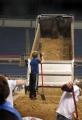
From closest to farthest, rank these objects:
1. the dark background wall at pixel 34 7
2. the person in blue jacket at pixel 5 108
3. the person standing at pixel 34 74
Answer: the person in blue jacket at pixel 5 108
the person standing at pixel 34 74
the dark background wall at pixel 34 7

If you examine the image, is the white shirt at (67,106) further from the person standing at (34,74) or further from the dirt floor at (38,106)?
the person standing at (34,74)

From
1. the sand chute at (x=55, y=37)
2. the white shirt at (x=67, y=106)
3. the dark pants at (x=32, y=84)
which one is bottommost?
the dark pants at (x=32, y=84)

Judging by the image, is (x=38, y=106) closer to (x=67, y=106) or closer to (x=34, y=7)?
(x=67, y=106)

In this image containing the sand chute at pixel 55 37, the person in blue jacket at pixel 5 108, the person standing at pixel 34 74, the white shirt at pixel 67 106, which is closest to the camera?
the person in blue jacket at pixel 5 108

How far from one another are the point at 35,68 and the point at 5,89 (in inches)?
367

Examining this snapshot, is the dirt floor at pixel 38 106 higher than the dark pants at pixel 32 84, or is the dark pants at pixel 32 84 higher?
the dark pants at pixel 32 84

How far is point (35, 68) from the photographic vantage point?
13656mm

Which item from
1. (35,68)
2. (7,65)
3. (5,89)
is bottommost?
(7,65)

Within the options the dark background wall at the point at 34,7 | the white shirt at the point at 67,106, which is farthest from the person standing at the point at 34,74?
the dark background wall at the point at 34,7

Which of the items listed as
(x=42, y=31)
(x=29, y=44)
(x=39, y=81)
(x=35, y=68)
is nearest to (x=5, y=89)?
(x=35, y=68)

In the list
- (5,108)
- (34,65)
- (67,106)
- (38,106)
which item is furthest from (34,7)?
(5,108)

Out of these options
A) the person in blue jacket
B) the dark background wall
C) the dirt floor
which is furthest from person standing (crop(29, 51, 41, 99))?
the dark background wall

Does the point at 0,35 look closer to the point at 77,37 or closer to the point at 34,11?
the point at 34,11

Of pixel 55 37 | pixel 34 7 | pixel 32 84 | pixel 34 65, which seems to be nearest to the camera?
pixel 34 65
